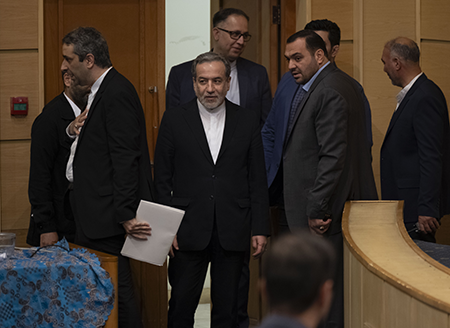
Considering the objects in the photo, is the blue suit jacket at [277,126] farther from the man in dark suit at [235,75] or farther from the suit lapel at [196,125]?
the suit lapel at [196,125]

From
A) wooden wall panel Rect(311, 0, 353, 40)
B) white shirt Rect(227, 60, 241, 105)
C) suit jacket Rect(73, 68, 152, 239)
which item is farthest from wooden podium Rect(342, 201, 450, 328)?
wooden wall panel Rect(311, 0, 353, 40)

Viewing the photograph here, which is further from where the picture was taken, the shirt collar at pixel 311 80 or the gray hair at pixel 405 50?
the gray hair at pixel 405 50

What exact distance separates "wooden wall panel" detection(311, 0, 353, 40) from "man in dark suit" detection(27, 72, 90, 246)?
168 cm

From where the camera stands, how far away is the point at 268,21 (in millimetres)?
4027

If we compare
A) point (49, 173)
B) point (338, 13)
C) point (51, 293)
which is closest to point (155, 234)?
point (51, 293)

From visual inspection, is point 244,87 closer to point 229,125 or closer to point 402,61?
point 229,125

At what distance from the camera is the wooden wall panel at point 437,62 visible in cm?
391

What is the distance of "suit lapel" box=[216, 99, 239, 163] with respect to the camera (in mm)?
2656

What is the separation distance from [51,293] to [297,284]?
122 cm

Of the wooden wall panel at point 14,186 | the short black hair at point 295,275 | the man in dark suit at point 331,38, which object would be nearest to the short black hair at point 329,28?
the man in dark suit at point 331,38

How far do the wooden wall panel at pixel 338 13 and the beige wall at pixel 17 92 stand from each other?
1808mm

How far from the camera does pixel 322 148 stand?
262 centimetres

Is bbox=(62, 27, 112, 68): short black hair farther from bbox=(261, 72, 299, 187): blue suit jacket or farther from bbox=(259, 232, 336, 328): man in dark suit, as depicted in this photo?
bbox=(259, 232, 336, 328): man in dark suit

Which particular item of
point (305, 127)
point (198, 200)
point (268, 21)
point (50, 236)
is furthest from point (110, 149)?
point (268, 21)
